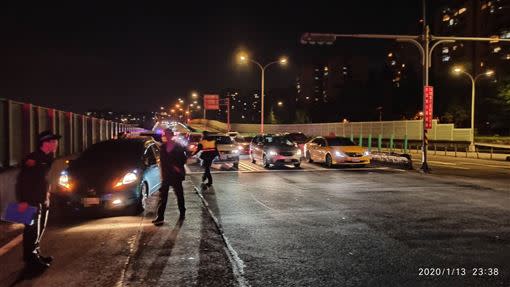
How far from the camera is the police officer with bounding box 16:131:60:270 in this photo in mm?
6402

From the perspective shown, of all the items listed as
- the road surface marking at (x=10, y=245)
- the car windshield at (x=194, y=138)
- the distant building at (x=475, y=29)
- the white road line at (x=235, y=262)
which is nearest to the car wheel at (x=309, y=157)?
the car windshield at (x=194, y=138)

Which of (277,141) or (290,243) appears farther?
(277,141)

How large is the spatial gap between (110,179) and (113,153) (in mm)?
1616

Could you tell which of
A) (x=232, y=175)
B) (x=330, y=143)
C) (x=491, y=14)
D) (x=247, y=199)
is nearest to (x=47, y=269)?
(x=247, y=199)

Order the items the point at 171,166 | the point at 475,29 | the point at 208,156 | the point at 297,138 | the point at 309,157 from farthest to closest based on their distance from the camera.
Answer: the point at 475,29 → the point at 297,138 → the point at 309,157 → the point at 208,156 → the point at 171,166

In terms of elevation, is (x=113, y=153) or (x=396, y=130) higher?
(x=396, y=130)

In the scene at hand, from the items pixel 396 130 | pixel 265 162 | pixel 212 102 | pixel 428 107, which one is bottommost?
pixel 265 162

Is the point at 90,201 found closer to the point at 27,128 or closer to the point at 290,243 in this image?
the point at 290,243

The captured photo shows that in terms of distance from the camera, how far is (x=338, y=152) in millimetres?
22406

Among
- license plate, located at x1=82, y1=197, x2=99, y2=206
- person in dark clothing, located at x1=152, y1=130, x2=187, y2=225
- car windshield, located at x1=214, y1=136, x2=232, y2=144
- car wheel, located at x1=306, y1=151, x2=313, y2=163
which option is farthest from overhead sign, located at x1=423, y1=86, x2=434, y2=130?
license plate, located at x1=82, y1=197, x2=99, y2=206

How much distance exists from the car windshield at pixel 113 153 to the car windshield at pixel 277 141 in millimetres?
11871

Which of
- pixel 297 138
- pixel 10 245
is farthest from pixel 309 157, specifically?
pixel 10 245

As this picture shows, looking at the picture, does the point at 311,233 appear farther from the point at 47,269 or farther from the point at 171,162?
the point at 47,269

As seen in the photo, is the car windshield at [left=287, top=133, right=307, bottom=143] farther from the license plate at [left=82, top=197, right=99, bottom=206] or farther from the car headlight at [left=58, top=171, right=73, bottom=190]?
the license plate at [left=82, top=197, right=99, bottom=206]
